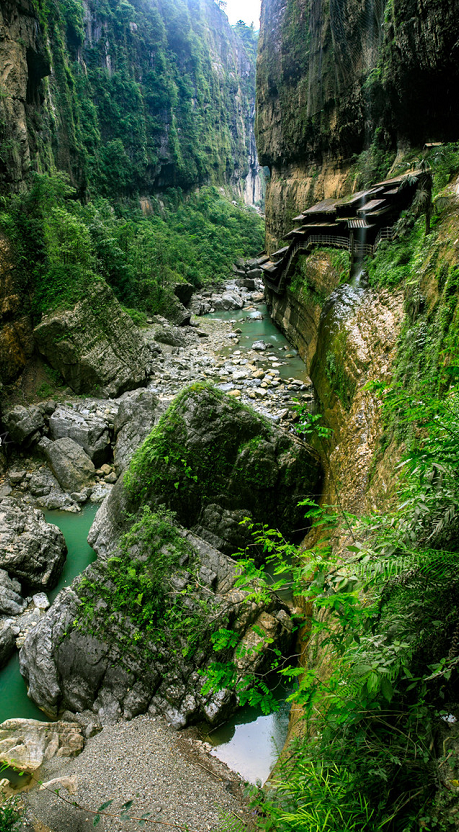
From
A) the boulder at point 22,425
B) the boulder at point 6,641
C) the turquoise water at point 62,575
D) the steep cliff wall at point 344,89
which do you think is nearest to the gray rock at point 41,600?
the turquoise water at point 62,575

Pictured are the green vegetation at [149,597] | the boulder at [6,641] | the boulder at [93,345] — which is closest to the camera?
the green vegetation at [149,597]

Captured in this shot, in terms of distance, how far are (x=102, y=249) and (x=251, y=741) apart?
1904 centimetres

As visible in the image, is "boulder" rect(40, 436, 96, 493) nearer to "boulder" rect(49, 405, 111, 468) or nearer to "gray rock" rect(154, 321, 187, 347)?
"boulder" rect(49, 405, 111, 468)

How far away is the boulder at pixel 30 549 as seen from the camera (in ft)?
23.7

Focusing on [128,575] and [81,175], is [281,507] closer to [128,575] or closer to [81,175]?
[128,575]

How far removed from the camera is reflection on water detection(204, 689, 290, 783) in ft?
15.1

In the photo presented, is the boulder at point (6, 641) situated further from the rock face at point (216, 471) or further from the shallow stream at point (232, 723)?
the rock face at point (216, 471)

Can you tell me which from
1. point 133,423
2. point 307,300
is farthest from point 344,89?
point 133,423

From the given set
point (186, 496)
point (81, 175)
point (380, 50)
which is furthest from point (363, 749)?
point (81, 175)

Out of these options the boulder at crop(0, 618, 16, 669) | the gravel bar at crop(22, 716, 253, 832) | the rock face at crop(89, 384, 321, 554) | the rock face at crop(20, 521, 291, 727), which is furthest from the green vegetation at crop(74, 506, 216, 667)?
the boulder at crop(0, 618, 16, 669)

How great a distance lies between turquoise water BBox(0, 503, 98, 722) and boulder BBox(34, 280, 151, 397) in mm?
5250

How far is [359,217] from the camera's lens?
12094 millimetres

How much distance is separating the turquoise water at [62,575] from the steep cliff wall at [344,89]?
14.1 m

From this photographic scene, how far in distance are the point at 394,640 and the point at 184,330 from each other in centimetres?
2098
